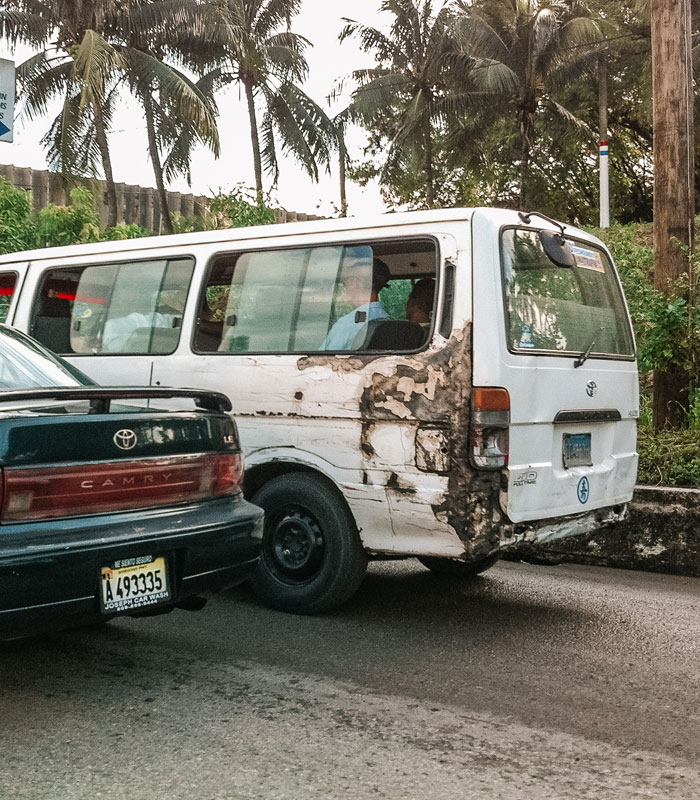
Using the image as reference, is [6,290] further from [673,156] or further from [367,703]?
[673,156]

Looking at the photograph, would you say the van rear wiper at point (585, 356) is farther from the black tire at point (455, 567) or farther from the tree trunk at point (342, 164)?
the tree trunk at point (342, 164)

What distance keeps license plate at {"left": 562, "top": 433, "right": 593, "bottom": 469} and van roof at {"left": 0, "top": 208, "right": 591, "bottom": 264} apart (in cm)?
119

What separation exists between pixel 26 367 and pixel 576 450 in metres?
2.77

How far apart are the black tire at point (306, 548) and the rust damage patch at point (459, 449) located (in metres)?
0.60

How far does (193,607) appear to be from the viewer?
425 centimetres

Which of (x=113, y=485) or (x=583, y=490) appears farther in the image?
(x=583, y=490)

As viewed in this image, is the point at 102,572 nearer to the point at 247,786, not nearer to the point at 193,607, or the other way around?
the point at 193,607

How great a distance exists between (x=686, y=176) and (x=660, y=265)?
746 millimetres

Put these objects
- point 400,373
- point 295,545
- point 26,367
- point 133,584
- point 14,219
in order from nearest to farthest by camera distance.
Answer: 1. point 133,584
2. point 26,367
3. point 400,373
4. point 295,545
5. point 14,219

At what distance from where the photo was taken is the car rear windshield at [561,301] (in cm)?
496

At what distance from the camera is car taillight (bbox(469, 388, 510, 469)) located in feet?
15.5

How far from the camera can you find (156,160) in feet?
90.6

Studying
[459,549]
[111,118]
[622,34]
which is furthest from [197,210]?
[459,549]

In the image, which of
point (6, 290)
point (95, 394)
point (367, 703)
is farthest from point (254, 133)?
point (367, 703)
